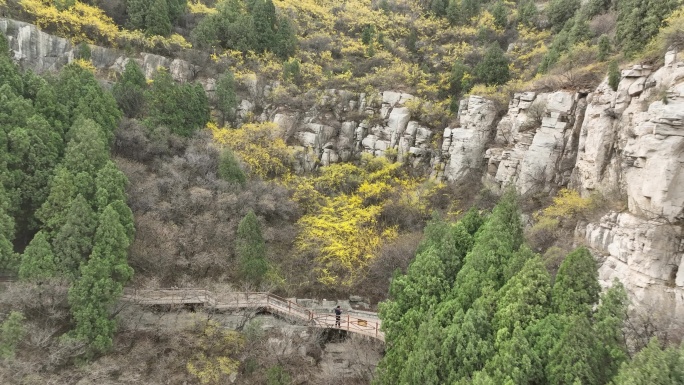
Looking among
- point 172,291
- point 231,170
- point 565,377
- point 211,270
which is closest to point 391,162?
point 231,170

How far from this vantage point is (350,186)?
1291 inches

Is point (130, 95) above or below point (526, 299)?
above

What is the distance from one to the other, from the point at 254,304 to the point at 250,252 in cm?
280

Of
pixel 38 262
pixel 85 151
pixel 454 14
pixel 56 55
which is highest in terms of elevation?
pixel 454 14

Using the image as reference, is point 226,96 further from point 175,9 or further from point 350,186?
point 175,9

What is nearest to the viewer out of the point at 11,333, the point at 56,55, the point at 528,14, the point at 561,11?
the point at 11,333

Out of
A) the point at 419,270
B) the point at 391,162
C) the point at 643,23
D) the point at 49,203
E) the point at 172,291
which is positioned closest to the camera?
the point at 419,270

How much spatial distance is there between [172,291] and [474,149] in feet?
77.4

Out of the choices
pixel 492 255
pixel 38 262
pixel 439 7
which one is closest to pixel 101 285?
pixel 38 262

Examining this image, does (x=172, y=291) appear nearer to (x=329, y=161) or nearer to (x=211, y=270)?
(x=211, y=270)

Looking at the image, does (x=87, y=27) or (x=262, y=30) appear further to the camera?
(x=262, y=30)

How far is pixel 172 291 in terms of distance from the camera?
2100 cm

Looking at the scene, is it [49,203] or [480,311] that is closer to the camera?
[480,311]

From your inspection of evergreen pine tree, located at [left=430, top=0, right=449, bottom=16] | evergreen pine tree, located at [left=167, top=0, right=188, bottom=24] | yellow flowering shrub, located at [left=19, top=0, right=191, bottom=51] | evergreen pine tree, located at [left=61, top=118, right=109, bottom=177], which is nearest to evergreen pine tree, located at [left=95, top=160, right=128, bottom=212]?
evergreen pine tree, located at [left=61, top=118, right=109, bottom=177]
